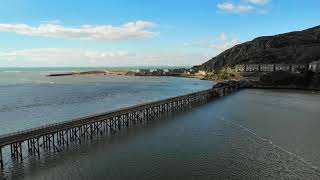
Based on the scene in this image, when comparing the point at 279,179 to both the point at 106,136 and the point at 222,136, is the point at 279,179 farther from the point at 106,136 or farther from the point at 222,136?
the point at 106,136

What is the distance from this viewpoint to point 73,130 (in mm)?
52094

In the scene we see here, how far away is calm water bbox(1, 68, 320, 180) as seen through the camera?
122 ft

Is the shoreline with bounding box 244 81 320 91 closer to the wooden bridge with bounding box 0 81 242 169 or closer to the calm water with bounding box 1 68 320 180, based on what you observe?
the wooden bridge with bounding box 0 81 242 169

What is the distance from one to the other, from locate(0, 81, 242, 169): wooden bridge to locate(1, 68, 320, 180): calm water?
2.51 meters

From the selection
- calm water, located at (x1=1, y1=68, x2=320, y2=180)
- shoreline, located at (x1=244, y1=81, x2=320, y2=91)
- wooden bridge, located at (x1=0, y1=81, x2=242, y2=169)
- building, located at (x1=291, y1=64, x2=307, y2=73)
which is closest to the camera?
calm water, located at (x1=1, y1=68, x2=320, y2=180)

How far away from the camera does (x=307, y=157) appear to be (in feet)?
143

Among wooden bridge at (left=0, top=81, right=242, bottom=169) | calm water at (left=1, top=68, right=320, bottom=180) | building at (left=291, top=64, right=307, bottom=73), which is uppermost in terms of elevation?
building at (left=291, top=64, right=307, bottom=73)

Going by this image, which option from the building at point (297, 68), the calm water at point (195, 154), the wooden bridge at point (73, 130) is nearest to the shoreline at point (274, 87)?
the building at point (297, 68)

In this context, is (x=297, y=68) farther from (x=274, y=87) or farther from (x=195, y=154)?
(x=195, y=154)

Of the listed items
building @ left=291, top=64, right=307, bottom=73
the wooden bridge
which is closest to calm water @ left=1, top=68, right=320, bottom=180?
the wooden bridge

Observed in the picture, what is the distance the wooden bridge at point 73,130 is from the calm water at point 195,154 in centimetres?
251

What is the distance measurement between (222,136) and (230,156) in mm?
11494

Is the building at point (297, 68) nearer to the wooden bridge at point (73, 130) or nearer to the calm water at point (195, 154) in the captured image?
the wooden bridge at point (73, 130)

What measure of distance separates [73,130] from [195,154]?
19.0 m
